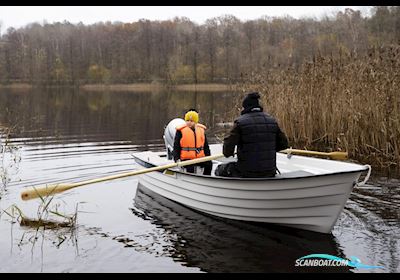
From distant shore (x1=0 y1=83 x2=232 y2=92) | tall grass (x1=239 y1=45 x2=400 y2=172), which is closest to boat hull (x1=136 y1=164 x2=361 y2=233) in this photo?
tall grass (x1=239 y1=45 x2=400 y2=172)

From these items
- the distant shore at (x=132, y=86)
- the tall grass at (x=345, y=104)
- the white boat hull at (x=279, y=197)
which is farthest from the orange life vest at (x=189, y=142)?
the distant shore at (x=132, y=86)

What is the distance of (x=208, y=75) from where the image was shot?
61750 millimetres

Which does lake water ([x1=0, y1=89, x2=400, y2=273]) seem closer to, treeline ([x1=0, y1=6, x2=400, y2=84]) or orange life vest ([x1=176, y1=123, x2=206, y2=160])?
orange life vest ([x1=176, y1=123, x2=206, y2=160])

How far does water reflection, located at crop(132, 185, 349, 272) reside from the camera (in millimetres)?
5098

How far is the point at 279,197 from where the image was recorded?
5.88m

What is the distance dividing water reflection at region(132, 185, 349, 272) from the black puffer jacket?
2.56ft

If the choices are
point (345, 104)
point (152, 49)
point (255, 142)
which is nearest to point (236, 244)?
point (255, 142)

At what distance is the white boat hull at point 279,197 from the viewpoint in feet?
18.2

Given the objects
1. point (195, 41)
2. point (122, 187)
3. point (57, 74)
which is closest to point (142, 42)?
point (195, 41)

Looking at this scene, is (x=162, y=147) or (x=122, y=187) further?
(x=162, y=147)

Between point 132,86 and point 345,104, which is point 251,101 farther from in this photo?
point 132,86
